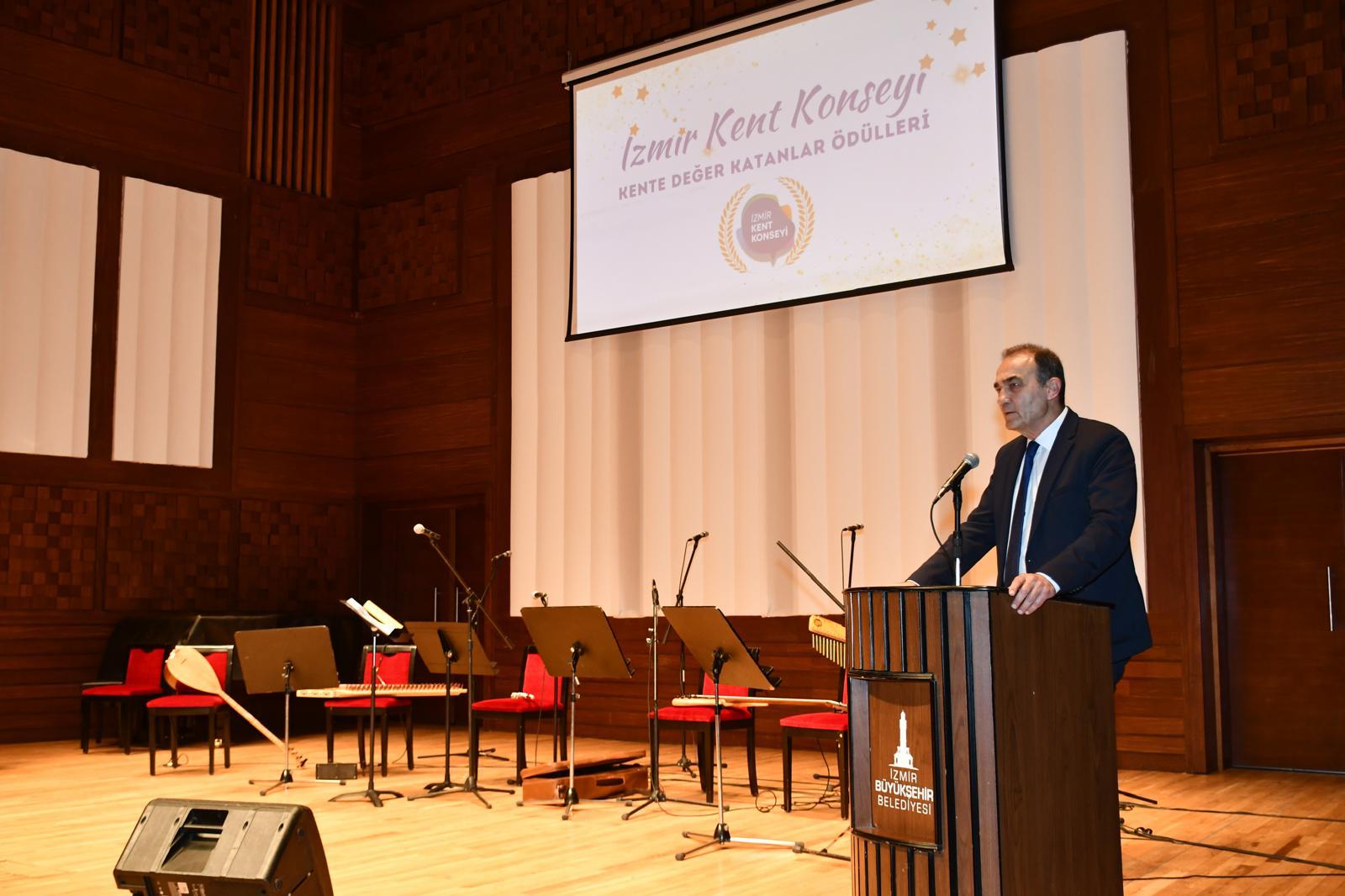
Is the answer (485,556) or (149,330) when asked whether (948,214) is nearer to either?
(485,556)

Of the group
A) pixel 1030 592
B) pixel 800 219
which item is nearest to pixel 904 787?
pixel 1030 592

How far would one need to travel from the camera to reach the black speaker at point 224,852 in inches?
93.7

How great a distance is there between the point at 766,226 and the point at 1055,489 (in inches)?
202

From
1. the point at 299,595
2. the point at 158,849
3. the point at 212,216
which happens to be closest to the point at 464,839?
the point at 158,849

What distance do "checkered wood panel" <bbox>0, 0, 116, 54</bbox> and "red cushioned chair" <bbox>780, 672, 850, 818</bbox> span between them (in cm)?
754

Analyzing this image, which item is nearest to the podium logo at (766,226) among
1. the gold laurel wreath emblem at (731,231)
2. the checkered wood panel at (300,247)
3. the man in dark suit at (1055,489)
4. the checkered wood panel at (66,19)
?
the gold laurel wreath emblem at (731,231)

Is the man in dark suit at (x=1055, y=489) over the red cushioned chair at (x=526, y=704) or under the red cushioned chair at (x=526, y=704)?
over

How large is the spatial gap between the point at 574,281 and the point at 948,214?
2947mm

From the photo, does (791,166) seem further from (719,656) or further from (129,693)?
(129,693)

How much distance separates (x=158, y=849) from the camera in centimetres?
255

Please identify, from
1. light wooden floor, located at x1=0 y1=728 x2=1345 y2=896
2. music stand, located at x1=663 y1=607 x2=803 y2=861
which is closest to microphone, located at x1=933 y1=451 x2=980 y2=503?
light wooden floor, located at x1=0 y1=728 x2=1345 y2=896

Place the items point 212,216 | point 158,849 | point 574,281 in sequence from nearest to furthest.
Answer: point 158,849 → point 574,281 → point 212,216

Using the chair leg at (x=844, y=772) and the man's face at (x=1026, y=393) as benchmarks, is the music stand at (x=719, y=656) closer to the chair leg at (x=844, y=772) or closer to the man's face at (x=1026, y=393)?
the chair leg at (x=844, y=772)

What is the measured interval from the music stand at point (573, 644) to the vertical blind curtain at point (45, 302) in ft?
16.8
